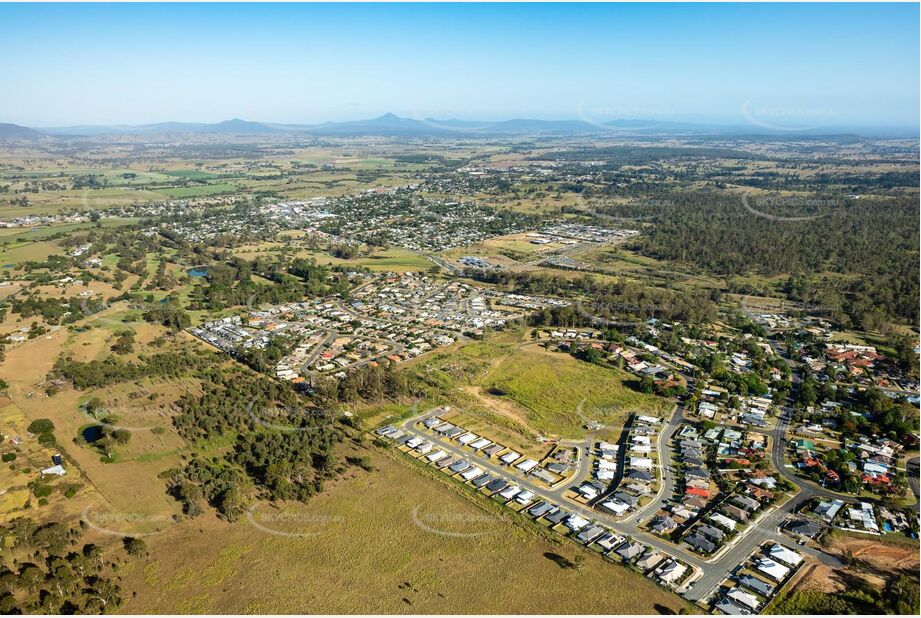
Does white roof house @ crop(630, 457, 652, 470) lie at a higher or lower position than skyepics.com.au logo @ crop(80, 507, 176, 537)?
higher

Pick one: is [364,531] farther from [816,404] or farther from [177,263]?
[177,263]

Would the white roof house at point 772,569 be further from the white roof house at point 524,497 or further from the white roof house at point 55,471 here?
the white roof house at point 55,471

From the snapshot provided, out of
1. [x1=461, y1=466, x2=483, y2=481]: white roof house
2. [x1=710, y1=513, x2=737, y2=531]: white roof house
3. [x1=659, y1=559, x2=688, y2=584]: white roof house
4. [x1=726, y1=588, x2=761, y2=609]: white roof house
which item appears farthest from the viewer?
[x1=461, y1=466, x2=483, y2=481]: white roof house

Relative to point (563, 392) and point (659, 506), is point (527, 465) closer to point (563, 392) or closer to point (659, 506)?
point (659, 506)

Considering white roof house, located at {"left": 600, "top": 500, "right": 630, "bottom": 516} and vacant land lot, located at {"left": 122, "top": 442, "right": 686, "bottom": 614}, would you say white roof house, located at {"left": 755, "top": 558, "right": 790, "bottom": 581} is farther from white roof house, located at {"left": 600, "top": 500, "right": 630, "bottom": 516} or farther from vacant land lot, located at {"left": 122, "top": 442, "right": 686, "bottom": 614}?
white roof house, located at {"left": 600, "top": 500, "right": 630, "bottom": 516}

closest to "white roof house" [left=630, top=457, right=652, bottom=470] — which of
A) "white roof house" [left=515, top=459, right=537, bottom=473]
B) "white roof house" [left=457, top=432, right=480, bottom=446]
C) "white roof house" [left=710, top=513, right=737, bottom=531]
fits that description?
"white roof house" [left=710, top=513, right=737, bottom=531]

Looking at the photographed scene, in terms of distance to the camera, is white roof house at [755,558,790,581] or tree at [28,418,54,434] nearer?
white roof house at [755,558,790,581]

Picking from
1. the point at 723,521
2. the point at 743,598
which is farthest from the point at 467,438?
the point at 743,598

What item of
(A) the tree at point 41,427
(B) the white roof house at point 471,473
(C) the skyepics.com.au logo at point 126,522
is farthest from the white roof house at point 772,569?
(A) the tree at point 41,427
